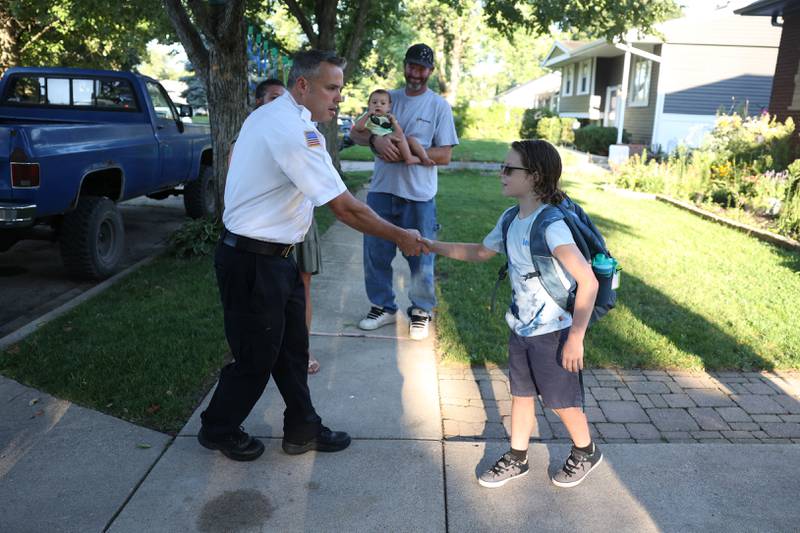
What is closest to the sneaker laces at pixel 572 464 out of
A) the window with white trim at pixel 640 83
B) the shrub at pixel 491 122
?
the window with white trim at pixel 640 83

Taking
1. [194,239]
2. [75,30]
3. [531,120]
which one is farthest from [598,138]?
[194,239]

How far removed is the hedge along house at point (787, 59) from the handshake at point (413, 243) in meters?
12.3

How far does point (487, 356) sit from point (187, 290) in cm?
298

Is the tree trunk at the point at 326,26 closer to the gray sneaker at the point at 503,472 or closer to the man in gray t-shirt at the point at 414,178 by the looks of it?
the man in gray t-shirt at the point at 414,178

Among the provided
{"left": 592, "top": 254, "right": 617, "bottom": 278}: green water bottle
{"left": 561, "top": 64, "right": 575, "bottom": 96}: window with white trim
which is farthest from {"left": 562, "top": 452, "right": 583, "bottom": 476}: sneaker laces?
{"left": 561, "top": 64, "right": 575, "bottom": 96}: window with white trim

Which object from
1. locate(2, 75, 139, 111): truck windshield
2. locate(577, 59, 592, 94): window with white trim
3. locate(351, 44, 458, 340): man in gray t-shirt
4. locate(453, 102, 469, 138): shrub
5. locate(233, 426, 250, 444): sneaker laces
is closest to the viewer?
locate(233, 426, 250, 444): sneaker laces

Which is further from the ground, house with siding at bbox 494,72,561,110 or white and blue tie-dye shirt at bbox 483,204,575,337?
house with siding at bbox 494,72,561,110

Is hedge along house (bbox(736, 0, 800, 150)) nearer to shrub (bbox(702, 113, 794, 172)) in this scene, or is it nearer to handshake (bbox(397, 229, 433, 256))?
shrub (bbox(702, 113, 794, 172))

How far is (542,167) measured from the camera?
276 centimetres

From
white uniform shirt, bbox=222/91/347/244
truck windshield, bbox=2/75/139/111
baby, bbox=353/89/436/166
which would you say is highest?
truck windshield, bbox=2/75/139/111

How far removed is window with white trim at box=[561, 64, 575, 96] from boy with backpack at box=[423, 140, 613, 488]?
112 ft

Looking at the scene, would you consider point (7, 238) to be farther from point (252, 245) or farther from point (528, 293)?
point (528, 293)

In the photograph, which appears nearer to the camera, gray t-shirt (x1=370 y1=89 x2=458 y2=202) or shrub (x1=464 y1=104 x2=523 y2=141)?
gray t-shirt (x1=370 y1=89 x2=458 y2=202)

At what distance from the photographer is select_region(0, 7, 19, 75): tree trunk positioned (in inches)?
612
